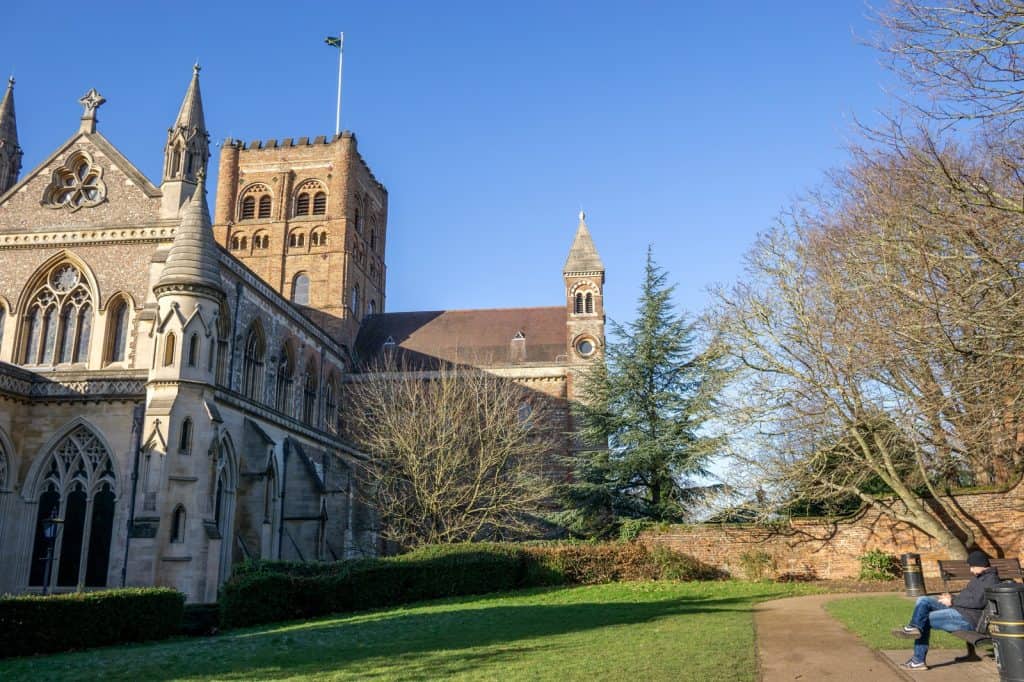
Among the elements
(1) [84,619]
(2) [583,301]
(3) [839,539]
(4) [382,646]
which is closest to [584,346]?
(2) [583,301]

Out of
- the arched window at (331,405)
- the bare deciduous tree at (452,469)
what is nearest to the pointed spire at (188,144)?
the bare deciduous tree at (452,469)

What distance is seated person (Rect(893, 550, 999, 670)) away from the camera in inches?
346

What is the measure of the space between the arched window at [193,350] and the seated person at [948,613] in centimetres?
1939

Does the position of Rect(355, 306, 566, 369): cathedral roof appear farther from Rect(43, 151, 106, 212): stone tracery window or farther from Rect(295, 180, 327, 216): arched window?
Rect(43, 151, 106, 212): stone tracery window

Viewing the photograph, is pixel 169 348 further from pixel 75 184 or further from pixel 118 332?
pixel 75 184

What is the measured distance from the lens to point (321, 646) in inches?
461

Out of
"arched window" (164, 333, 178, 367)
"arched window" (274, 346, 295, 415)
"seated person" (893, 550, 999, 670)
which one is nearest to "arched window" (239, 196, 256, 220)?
"arched window" (274, 346, 295, 415)

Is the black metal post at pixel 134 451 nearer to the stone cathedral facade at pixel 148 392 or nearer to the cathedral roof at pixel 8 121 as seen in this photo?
the stone cathedral facade at pixel 148 392

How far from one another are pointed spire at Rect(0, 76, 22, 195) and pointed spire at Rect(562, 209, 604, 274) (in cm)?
2591

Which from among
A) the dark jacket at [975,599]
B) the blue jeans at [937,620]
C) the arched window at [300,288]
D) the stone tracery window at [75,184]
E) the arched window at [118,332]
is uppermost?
the arched window at [300,288]

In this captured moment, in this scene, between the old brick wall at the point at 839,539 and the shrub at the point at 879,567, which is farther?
the shrub at the point at 879,567

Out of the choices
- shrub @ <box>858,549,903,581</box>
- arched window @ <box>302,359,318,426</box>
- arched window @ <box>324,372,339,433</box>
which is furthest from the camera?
arched window @ <box>324,372,339,433</box>

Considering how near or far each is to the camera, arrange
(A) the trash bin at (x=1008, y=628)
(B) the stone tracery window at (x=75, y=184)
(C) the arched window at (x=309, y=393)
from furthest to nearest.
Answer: (C) the arched window at (x=309, y=393) < (B) the stone tracery window at (x=75, y=184) < (A) the trash bin at (x=1008, y=628)

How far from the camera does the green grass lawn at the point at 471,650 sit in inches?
351
